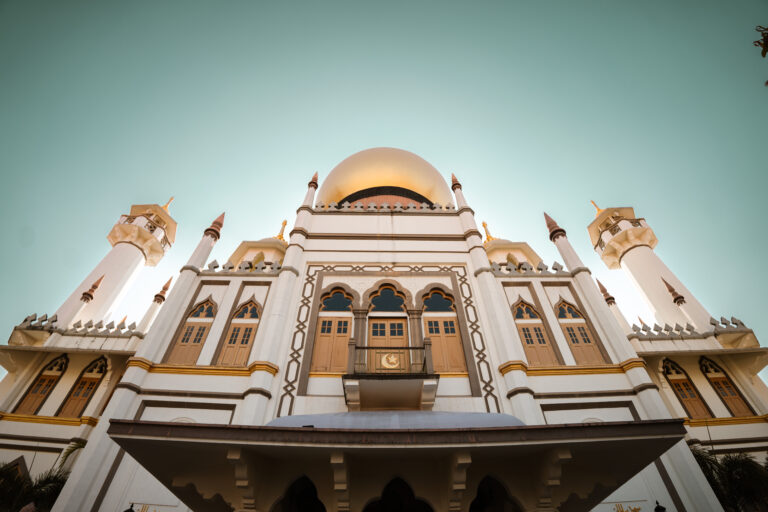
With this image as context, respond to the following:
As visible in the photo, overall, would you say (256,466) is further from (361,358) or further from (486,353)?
(486,353)

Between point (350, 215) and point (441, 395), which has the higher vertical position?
point (350, 215)

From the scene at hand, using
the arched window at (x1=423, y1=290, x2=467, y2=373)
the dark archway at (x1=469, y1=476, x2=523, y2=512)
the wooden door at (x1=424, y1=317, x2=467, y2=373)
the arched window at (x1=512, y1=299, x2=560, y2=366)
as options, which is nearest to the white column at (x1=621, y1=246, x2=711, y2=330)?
the arched window at (x1=512, y1=299, x2=560, y2=366)

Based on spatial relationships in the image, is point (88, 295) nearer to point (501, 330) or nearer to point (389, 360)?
point (389, 360)

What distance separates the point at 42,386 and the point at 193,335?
4930 mm

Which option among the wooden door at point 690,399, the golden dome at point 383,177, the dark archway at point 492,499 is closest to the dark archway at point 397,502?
the dark archway at point 492,499

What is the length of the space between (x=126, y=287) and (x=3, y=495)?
57.2ft

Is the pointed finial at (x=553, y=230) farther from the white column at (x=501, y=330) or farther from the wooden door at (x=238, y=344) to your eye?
the wooden door at (x=238, y=344)

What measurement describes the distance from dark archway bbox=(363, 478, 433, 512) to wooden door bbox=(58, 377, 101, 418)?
31.5 ft

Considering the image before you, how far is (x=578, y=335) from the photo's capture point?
13094mm

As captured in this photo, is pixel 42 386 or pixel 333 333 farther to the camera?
pixel 333 333

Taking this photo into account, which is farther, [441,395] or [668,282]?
[668,282]

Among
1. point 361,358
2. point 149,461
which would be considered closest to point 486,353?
point 361,358

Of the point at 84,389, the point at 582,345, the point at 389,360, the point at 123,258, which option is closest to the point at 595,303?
the point at 582,345

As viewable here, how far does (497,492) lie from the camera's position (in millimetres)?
7660
